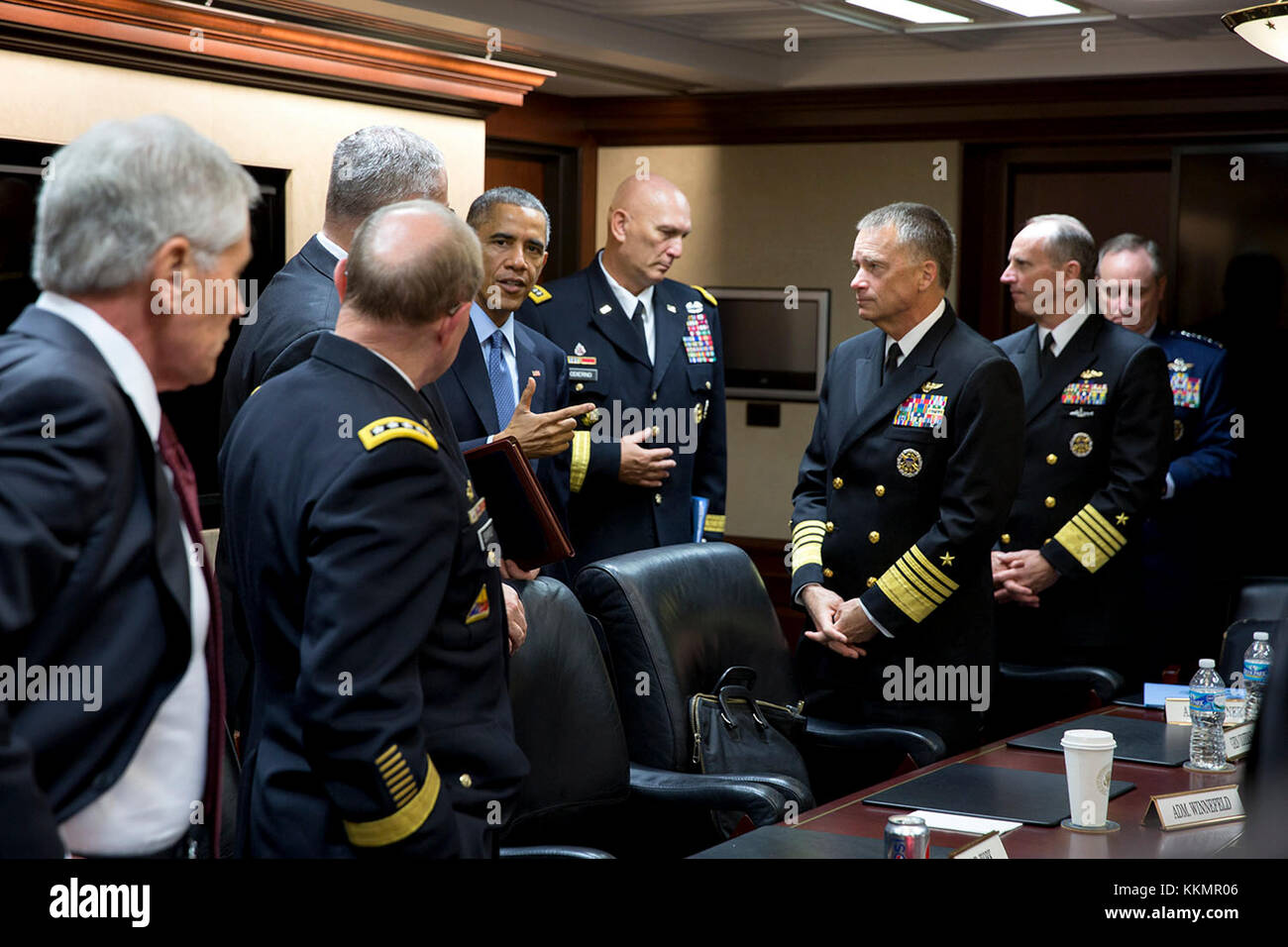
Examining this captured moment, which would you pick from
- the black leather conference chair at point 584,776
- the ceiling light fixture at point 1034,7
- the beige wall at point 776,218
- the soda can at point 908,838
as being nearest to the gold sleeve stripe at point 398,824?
the soda can at point 908,838

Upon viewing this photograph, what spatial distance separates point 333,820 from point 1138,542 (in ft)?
8.98

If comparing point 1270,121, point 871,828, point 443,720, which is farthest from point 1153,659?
point 443,720

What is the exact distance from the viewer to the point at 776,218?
682 centimetres

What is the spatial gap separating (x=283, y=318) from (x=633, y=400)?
5.97 feet

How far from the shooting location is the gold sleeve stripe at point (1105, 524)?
3.70 metres

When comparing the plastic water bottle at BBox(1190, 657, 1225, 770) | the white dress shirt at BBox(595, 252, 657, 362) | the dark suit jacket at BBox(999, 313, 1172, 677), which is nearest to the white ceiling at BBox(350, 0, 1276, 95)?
the white dress shirt at BBox(595, 252, 657, 362)

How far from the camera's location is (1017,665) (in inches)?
146

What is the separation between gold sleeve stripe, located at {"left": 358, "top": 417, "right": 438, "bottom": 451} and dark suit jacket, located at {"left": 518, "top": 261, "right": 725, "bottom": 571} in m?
2.08

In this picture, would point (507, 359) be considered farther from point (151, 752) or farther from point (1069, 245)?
point (151, 752)

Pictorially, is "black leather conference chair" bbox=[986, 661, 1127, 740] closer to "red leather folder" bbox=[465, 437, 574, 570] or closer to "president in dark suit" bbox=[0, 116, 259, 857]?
"red leather folder" bbox=[465, 437, 574, 570]

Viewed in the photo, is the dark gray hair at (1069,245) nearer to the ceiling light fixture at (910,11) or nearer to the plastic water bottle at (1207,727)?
the ceiling light fixture at (910,11)

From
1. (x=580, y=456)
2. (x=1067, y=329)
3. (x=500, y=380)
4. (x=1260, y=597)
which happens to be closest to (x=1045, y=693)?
(x=1260, y=597)

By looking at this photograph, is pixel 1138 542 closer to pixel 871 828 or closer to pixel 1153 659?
pixel 1153 659

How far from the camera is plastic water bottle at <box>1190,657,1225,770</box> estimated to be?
8.52 ft
